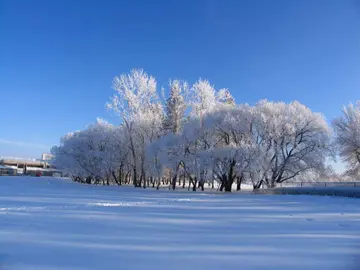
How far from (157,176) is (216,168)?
9.52m

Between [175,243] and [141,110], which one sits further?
[141,110]

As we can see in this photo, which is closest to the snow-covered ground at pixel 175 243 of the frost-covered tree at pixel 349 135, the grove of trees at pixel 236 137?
the grove of trees at pixel 236 137

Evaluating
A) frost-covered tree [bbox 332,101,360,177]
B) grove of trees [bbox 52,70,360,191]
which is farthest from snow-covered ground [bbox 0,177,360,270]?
frost-covered tree [bbox 332,101,360,177]

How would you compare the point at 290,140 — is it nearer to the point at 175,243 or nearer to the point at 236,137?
the point at 236,137

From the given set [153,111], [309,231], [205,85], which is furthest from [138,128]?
[309,231]

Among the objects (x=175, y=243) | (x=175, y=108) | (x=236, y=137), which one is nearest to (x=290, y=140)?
(x=236, y=137)

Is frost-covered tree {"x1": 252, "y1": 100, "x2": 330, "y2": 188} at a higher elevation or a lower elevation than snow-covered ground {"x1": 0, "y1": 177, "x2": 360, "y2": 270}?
higher

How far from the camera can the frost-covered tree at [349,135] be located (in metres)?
37.4

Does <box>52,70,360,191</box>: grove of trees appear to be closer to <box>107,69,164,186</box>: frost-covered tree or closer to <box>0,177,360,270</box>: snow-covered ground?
<box>107,69,164,186</box>: frost-covered tree

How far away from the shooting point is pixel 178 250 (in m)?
6.66

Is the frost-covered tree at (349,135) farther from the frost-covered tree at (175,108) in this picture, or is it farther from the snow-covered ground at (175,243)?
the snow-covered ground at (175,243)

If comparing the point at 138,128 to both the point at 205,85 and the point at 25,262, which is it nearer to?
the point at 205,85

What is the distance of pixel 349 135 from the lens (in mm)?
37750

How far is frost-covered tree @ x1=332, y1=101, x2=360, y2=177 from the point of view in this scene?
37.4m
